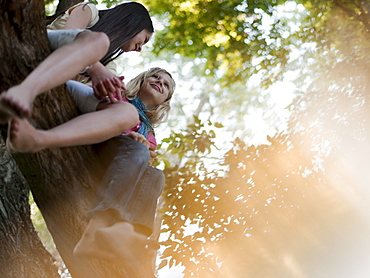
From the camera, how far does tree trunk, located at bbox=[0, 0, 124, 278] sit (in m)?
2.00

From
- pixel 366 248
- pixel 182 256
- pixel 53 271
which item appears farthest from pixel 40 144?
pixel 366 248

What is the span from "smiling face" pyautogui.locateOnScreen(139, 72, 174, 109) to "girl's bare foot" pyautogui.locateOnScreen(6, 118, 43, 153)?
137 centimetres

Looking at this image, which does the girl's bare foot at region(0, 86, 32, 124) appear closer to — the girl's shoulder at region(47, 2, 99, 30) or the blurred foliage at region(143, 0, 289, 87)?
the girl's shoulder at region(47, 2, 99, 30)

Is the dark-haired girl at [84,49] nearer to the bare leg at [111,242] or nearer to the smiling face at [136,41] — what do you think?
the smiling face at [136,41]

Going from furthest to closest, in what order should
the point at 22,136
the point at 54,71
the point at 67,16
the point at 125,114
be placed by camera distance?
the point at 67,16, the point at 125,114, the point at 54,71, the point at 22,136

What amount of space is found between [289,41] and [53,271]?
5.98 m

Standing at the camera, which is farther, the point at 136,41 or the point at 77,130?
the point at 136,41

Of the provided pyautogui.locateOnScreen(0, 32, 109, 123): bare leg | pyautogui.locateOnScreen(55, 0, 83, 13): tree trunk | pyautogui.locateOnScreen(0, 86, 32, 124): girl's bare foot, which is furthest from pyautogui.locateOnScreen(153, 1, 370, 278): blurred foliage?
pyautogui.locateOnScreen(0, 86, 32, 124): girl's bare foot

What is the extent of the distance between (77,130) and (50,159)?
398 millimetres

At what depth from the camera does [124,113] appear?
82.9 inches

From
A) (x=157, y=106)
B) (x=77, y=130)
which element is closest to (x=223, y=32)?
(x=157, y=106)

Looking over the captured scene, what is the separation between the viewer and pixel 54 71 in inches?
70.4

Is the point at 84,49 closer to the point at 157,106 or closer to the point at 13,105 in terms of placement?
the point at 13,105

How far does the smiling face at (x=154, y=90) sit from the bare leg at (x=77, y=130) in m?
0.88
